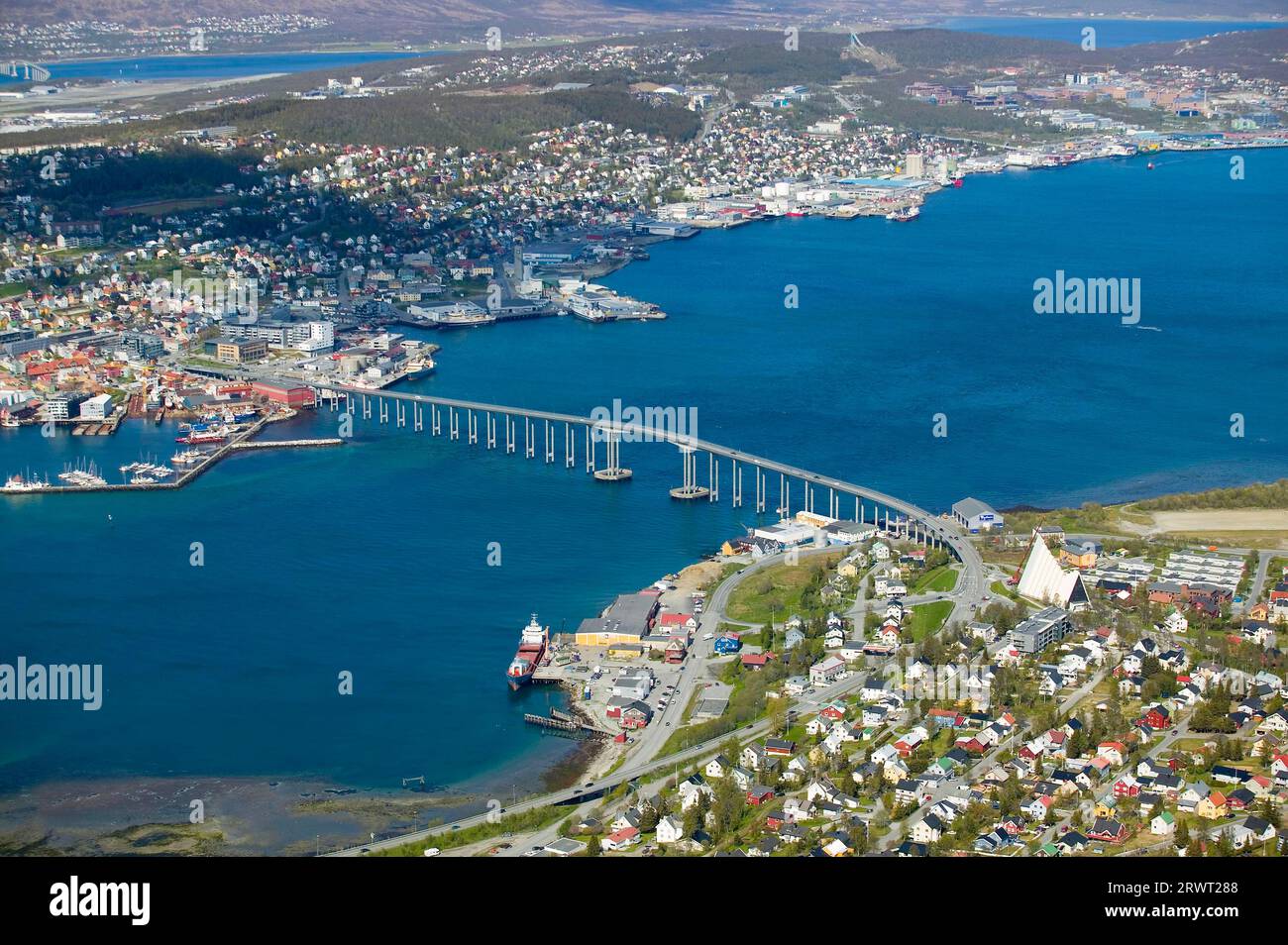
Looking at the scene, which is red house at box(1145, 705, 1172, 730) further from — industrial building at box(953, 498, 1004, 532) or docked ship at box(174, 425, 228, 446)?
docked ship at box(174, 425, 228, 446)

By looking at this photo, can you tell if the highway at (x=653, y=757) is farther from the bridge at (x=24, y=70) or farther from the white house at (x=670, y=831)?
the bridge at (x=24, y=70)

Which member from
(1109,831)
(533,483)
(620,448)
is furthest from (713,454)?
(1109,831)

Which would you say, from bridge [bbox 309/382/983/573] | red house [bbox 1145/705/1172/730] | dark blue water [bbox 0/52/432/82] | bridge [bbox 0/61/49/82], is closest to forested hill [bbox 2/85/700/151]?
dark blue water [bbox 0/52/432/82]

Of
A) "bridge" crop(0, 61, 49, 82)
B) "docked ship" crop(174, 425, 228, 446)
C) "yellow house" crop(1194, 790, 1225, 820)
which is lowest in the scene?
"docked ship" crop(174, 425, 228, 446)

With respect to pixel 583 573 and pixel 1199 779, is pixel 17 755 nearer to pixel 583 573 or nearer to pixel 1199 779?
pixel 583 573

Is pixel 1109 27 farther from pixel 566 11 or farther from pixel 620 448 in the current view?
pixel 620 448
